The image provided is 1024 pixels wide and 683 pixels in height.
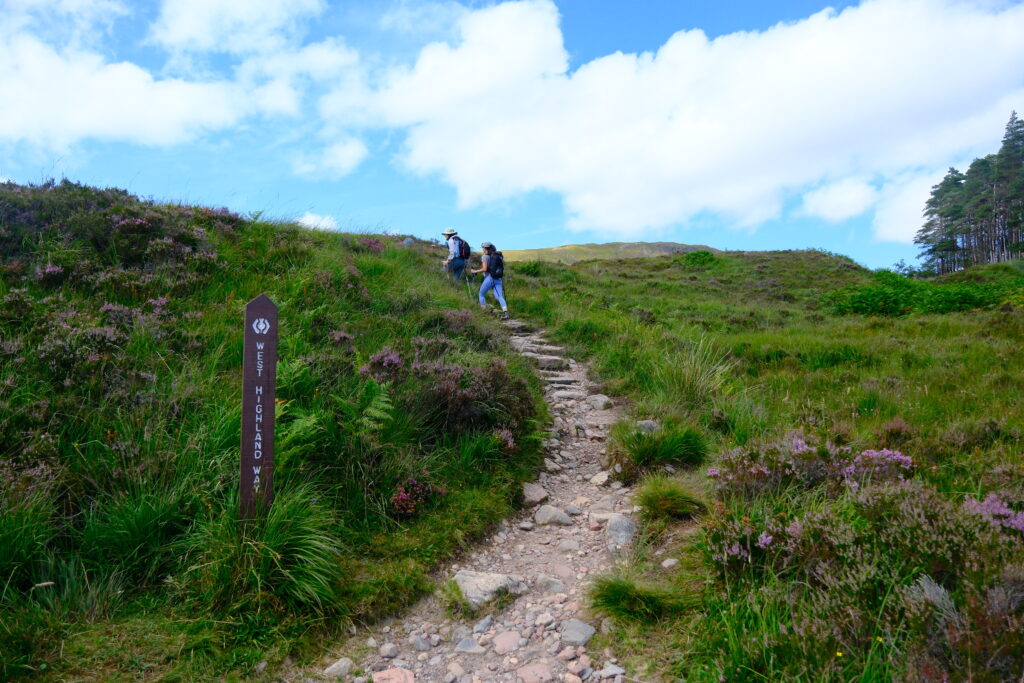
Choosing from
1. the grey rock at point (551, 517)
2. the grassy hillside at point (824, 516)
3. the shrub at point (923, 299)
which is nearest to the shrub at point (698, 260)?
the shrub at point (923, 299)

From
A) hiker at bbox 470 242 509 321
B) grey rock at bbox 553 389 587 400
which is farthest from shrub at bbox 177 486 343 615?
hiker at bbox 470 242 509 321

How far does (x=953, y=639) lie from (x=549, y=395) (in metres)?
6.48

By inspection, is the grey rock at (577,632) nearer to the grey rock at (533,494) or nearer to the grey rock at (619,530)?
the grey rock at (619,530)

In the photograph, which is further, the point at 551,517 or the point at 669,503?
the point at 551,517

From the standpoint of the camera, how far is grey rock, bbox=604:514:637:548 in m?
4.82

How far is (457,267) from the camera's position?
15.9 metres

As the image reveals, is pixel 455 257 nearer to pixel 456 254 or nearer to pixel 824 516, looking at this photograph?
pixel 456 254

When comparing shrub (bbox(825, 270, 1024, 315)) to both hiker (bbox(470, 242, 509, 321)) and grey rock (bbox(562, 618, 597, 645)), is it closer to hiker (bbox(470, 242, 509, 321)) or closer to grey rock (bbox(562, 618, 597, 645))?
hiker (bbox(470, 242, 509, 321))

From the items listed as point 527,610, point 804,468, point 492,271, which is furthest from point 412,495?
point 492,271

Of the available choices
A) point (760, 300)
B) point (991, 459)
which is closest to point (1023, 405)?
point (991, 459)

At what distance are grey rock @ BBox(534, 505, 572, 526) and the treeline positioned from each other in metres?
58.8

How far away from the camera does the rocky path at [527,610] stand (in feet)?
11.5

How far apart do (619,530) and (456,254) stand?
11.8 metres

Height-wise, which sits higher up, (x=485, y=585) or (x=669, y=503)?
(x=669, y=503)
